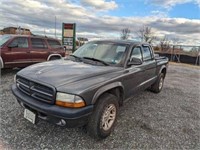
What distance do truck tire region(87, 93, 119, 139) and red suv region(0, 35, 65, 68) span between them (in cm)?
535


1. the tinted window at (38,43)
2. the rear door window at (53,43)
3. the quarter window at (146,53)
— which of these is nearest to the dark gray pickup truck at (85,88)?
the quarter window at (146,53)

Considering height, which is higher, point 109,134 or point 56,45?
point 56,45

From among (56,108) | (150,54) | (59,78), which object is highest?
(150,54)

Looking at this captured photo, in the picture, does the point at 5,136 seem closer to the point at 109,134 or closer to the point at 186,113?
the point at 109,134

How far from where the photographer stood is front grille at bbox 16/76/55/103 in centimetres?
258

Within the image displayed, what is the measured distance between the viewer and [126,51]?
3859 millimetres

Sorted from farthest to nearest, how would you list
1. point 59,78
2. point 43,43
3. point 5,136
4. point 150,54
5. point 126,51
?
point 43,43
point 150,54
point 126,51
point 5,136
point 59,78

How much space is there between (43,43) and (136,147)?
21.8ft

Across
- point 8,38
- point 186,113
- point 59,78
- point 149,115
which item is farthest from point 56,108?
point 8,38

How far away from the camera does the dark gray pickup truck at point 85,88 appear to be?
2.51m

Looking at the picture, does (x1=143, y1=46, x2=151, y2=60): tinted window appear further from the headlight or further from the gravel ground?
the headlight

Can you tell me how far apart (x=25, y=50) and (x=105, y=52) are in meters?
4.74

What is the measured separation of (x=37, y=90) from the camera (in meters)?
2.75

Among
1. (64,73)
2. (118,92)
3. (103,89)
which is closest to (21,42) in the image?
(64,73)
